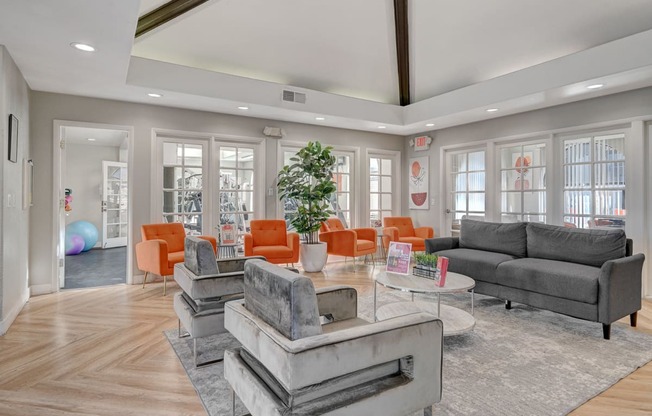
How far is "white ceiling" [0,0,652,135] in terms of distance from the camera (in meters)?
3.56

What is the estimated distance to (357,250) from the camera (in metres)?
5.68

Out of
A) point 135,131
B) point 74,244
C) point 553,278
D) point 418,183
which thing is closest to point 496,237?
point 553,278

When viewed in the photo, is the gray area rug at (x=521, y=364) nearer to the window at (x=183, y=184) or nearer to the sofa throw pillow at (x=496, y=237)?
the sofa throw pillow at (x=496, y=237)

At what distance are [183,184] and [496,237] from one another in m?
4.26

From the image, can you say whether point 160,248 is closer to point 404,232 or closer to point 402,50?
point 404,232

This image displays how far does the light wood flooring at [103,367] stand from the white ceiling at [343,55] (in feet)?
7.98

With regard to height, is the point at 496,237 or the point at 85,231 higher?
the point at 496,237

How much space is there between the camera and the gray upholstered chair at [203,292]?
2.51m

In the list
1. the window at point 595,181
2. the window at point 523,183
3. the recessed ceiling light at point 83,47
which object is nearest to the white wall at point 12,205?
the recessed ceiling light at point 83,47

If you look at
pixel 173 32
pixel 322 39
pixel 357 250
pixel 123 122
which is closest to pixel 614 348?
pixel 357 250

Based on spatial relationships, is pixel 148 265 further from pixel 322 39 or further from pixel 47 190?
pixel 322 39

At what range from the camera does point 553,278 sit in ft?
10.9

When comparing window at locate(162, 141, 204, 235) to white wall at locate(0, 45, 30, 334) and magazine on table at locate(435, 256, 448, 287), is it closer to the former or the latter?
A: white wall at locate(0, 45, 30, 334)

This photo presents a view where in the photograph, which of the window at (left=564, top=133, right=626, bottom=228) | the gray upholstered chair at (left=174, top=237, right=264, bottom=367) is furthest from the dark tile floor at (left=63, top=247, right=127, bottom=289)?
the window at (left=564, top=133, right=626, bottom=228)
